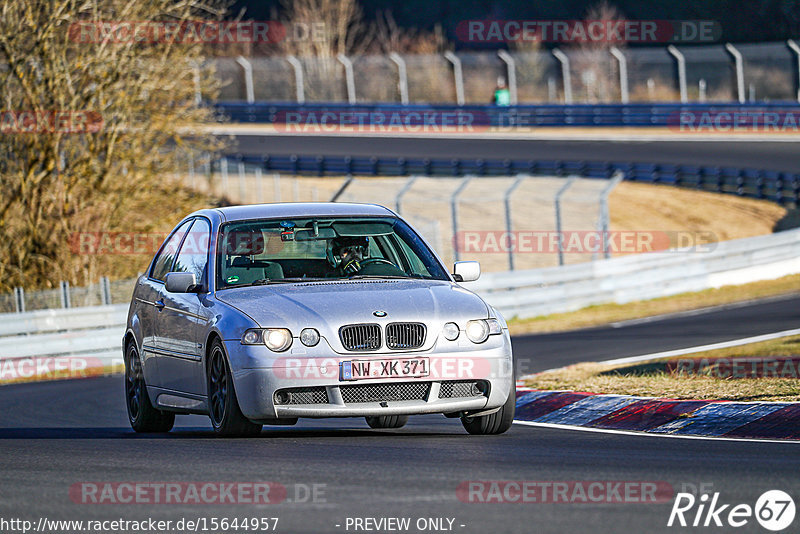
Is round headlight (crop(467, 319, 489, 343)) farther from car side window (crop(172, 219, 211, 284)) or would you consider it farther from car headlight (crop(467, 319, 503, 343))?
car side window (crop(172, 219, 211, 284))

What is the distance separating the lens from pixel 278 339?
27.0 feet

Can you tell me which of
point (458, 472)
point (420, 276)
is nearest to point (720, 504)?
point (458, 472)

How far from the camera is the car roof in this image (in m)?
9.54

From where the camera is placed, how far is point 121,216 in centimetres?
2469

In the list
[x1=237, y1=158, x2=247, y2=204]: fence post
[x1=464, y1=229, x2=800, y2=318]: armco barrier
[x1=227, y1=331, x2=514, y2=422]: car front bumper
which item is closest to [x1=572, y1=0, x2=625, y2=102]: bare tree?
[x1=237, y1=158, x2=247, y2=204]: fence post

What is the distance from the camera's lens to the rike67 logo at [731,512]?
5500mm

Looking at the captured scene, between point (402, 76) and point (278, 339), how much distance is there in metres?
44.8

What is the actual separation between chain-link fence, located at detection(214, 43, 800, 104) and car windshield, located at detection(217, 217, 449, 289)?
40138 mm

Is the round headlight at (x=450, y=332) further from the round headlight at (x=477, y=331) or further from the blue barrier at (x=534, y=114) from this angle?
the blue barrier at (x=534, y=114)

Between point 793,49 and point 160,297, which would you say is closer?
point 160,297

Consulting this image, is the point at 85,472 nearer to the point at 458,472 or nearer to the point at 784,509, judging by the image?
the point at 458,472

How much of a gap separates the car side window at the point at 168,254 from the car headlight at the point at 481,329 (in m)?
2.71

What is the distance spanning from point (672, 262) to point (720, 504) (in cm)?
2145

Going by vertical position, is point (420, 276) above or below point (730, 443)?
above
